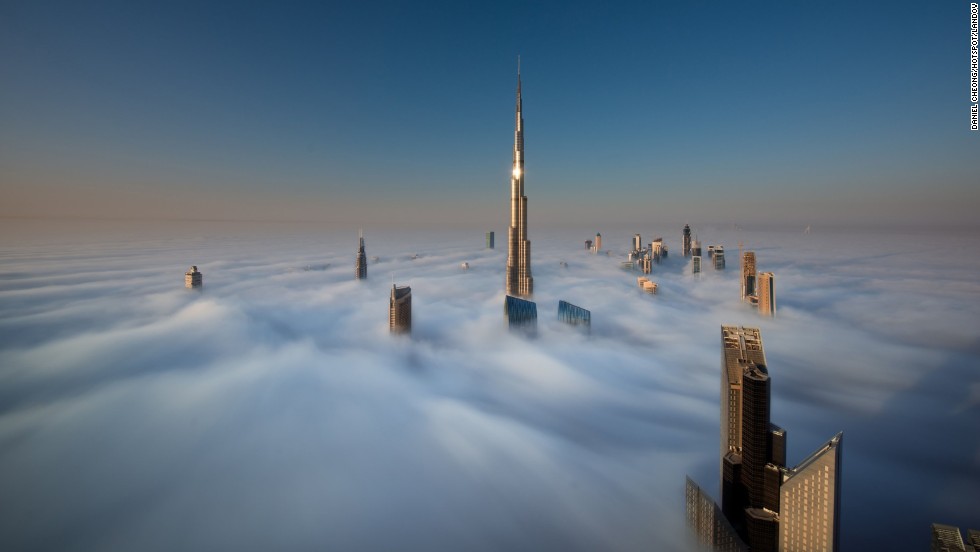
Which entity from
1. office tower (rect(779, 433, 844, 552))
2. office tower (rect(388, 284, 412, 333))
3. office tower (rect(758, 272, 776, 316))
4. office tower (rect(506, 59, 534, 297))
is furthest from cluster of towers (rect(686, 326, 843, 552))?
office tower (rect(506, 59, 534, 297))

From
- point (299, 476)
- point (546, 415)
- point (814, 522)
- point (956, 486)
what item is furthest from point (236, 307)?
point (956, 486)

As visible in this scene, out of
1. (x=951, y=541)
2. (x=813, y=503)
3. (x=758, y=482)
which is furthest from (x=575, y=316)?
(x=951, y=541)

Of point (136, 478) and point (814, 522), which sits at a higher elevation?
point (814, 522)

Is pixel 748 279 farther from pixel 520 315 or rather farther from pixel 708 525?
pixel 708 525

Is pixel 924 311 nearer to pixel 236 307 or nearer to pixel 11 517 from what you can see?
pixel 11 517

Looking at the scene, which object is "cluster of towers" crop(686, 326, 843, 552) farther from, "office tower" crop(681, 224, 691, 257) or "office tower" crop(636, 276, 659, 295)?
"office tower" crop(681, 224, 691, 257)
